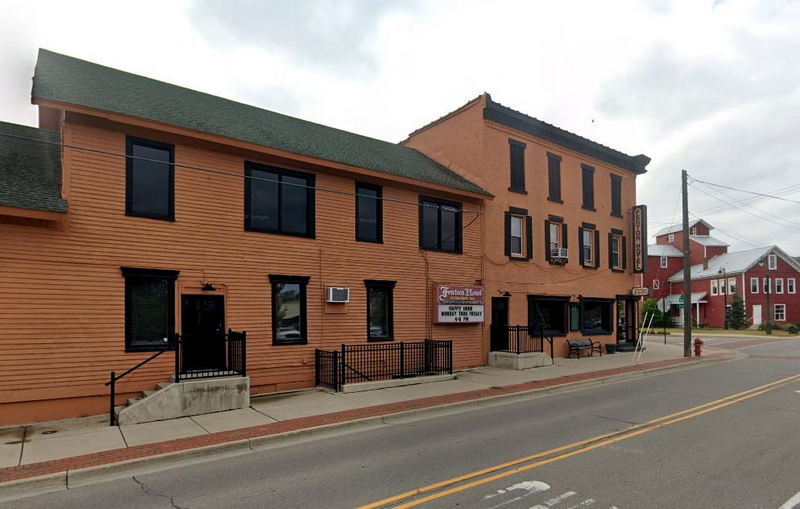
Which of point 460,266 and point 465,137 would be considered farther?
point 465,137

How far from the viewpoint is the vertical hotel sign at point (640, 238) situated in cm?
2480

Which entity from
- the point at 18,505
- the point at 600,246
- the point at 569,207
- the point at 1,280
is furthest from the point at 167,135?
the point at 600,246

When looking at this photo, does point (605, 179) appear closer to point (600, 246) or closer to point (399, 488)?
point (600, 246)

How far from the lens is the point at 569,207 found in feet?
72.8

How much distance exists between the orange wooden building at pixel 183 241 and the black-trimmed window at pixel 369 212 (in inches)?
1.9

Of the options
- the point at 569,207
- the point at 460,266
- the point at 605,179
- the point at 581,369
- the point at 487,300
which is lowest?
the point at 581,369

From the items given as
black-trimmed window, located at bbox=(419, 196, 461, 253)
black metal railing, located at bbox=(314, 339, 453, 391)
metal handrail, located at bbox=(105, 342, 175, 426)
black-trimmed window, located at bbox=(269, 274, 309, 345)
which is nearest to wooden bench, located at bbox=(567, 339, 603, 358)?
black-trimmed window, located at bbox=(419, 196, 461, 253)

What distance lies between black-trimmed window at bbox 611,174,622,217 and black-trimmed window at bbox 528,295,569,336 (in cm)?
633

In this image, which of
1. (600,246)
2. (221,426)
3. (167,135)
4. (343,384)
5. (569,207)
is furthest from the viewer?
(600,246)

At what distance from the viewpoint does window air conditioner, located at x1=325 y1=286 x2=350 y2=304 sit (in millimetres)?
13898

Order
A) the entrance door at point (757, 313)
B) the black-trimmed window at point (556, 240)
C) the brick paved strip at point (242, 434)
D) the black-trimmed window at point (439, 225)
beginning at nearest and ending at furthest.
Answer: the brick paved strip at point (242, 434) < the black-trimmed window at point (439, 225) < the black-trimmed window at point (556, 240) < the entrance door at point (757, 313)

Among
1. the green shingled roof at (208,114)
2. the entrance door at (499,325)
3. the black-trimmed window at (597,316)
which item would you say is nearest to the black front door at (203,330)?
the green shingled roof at (208,114)

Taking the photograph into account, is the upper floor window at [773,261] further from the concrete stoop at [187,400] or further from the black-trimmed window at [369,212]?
the concrete stoop at [187,400]

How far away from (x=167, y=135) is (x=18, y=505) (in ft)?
27.3
